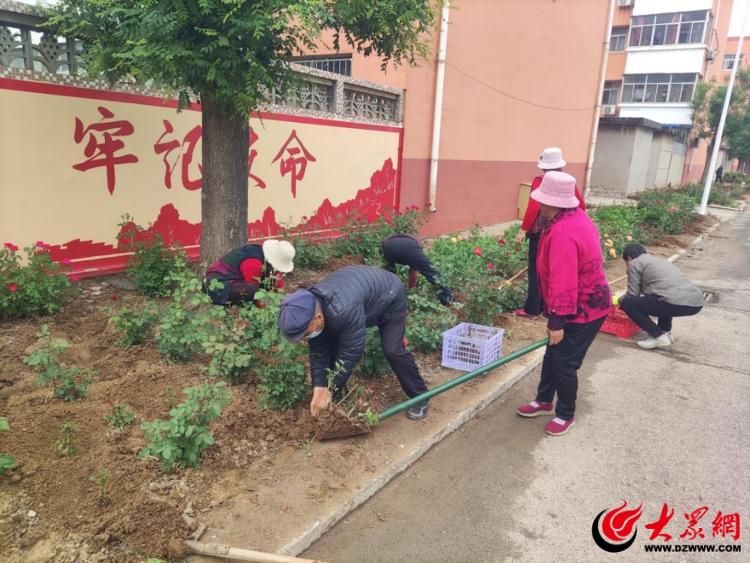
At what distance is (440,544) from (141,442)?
1.80 metres

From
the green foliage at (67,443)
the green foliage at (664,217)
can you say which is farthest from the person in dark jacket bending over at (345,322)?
the green foliage at (664,217)

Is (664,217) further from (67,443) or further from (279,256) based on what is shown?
(67,443)

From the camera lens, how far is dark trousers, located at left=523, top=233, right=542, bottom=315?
5.74m

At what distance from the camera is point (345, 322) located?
3.03 metres

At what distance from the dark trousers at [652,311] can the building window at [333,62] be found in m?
6.82

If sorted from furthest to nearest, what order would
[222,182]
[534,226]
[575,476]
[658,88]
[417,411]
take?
[658,88] → [534,226] → [222,182] → [417,411] → [575,476]

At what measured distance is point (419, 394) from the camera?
3754 mm

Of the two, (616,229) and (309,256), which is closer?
(309,256)

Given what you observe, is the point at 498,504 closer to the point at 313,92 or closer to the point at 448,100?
the point at 313,92

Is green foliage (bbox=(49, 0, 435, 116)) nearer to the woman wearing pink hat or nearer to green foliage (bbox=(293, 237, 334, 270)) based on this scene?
the woman wearing pink hat

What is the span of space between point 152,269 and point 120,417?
2.57 meters

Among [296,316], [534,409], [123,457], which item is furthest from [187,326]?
[534,409]

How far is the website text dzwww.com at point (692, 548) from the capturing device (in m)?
2.78

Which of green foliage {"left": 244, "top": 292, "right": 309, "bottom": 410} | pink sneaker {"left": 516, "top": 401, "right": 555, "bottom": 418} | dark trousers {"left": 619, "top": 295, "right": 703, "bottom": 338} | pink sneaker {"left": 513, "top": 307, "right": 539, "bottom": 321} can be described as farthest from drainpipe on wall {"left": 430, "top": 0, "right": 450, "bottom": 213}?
green foliage {"left": 244, "top": 292, "right": 309, "bottom": 410}
